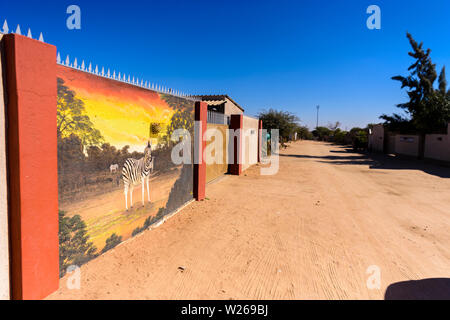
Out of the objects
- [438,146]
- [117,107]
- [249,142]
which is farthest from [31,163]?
[438,146]

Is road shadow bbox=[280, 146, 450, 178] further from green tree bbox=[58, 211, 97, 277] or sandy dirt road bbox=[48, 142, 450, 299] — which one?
green tree bbox=[58, 211, 97, 277]

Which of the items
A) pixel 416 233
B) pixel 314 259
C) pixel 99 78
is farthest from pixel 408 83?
pixel 99 78

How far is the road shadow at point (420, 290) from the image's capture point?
117 inches

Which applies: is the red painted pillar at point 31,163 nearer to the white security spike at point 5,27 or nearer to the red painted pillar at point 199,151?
the white security spike at point 5,27

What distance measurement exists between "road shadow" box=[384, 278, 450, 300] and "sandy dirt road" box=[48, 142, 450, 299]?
22mm

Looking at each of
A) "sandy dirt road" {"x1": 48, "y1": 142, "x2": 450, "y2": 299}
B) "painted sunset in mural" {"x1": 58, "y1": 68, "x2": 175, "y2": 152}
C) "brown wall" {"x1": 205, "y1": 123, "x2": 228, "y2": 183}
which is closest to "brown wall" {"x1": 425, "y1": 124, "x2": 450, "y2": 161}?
"sandy dirt road" {"x1": 48, "y1": 142, "x2": 450, "y2": 299}

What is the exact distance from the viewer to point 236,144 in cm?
1113

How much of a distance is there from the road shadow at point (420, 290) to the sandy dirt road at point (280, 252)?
0.02 meters

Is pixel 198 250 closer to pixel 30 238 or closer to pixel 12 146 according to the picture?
pixel 30 238

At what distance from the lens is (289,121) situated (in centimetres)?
2839

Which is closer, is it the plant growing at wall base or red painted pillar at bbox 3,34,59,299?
red painted pillar at bbox 3,34,59,299

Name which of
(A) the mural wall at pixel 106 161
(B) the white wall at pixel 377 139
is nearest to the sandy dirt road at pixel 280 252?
(A) the mural wall at pixel 106 161

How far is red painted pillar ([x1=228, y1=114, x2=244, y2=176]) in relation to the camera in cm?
1085

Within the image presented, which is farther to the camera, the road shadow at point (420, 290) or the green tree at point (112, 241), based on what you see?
the green tree at point (112, 241)
